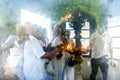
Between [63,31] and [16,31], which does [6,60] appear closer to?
[16,31]

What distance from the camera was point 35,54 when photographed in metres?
1.83

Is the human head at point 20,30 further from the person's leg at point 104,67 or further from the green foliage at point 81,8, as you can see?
the person's leg at point 104,67

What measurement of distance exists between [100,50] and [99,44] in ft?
0.13

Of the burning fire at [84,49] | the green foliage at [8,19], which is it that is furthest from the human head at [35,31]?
the burning fire at [84,49]

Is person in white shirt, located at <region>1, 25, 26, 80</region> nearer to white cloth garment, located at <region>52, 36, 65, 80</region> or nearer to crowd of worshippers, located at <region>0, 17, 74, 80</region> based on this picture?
crowd of worshippers, located at <region>0, 17, 74, 80</region>

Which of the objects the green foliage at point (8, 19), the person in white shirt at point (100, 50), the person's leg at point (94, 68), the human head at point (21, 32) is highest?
the green foliage at point (8, 19)

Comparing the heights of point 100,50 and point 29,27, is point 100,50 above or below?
below

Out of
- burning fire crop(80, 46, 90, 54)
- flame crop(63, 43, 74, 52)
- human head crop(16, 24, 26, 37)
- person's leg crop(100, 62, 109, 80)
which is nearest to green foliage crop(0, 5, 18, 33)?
human head crop(16, 24, 26, 37)

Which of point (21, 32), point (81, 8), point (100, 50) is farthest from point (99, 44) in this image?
point (21, 32)

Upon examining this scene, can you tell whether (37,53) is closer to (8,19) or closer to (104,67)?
(8,19)

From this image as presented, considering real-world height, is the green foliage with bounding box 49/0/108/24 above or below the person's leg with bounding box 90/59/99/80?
above

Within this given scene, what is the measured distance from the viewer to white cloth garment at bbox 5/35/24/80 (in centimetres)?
182

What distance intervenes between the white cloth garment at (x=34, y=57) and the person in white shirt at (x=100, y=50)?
0.33 metres

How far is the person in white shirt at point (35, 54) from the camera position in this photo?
1.83 meters
